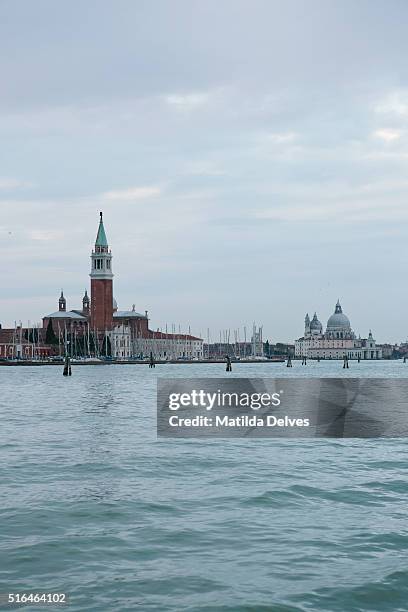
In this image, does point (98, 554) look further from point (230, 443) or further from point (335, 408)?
point (335, 408)

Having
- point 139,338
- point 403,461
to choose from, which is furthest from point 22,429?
point 139,338

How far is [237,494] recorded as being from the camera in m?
12.9

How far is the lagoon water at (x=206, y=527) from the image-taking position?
814 centimetres

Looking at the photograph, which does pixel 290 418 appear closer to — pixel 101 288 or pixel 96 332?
pixel 96 332

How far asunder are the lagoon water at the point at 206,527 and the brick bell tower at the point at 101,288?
14619 centimetres

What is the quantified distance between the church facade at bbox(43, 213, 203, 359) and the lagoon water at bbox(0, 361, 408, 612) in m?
133

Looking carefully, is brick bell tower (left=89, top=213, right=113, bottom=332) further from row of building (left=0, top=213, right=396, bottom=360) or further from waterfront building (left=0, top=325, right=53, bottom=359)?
waterfront building (left=0, top=325, right=53, bottom=359)

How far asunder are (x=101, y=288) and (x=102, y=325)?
7.57m

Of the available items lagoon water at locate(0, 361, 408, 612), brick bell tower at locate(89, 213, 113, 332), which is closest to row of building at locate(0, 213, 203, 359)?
brick bell tower at locate(89, 213, 113, 332)

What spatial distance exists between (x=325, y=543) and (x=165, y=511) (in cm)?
266

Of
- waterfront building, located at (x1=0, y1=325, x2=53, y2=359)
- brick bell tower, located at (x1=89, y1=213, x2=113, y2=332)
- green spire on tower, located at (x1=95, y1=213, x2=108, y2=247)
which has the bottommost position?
waterfront building, located at (x1=0, y1=325, x2=53, y2=359)

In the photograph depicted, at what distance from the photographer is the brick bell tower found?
164m

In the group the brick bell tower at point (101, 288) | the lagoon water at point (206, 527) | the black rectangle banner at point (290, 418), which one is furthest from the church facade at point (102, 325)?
the lagoon water at point (206, 527)

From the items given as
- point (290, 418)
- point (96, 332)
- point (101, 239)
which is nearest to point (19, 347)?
point (96, 332)
